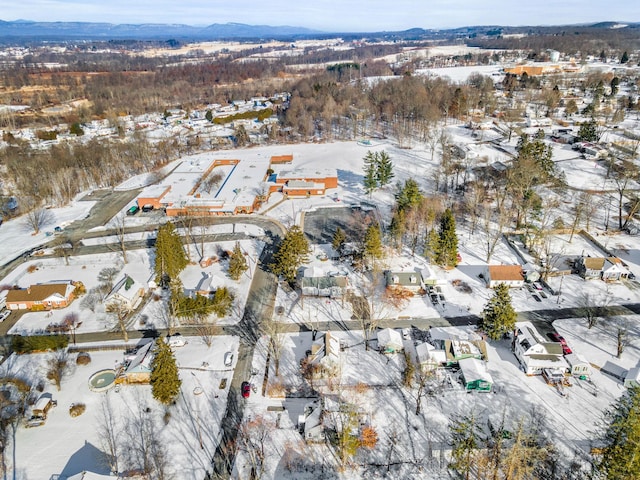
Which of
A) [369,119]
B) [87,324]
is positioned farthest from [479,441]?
[369,119]

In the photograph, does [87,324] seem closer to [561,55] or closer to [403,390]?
[403,390]

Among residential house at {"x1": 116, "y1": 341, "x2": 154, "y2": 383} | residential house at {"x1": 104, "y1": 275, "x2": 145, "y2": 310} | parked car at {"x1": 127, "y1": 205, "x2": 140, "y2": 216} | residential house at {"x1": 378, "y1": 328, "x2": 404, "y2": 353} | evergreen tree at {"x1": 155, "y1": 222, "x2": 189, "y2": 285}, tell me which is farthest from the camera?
parked car at {"x1": 127, "y1": 205, "x2": 140, "y2": 216}

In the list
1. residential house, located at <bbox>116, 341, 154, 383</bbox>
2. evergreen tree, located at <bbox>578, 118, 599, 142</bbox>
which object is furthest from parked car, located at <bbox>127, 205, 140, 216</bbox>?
evergreen tree, located at <bbox>578, 118, 599, 142</bbox>

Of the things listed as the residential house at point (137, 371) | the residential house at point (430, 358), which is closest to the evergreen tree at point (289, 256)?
the residential house at point (137, 371)

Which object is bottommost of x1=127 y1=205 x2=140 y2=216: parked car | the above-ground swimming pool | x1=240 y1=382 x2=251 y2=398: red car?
the above-ground swimming pool

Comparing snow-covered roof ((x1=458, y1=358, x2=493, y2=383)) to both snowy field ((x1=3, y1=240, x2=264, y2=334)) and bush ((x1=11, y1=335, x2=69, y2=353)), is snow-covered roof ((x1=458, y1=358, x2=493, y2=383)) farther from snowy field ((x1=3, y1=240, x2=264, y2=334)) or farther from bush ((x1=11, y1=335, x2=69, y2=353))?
bush ((x1=11, y1=335, x2=69, y2=353))

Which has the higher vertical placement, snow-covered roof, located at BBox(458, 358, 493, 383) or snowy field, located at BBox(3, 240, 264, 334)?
snow-covered roof, located at BBox(458, 358, 493, 383)

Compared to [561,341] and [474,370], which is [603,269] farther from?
[474,370]
